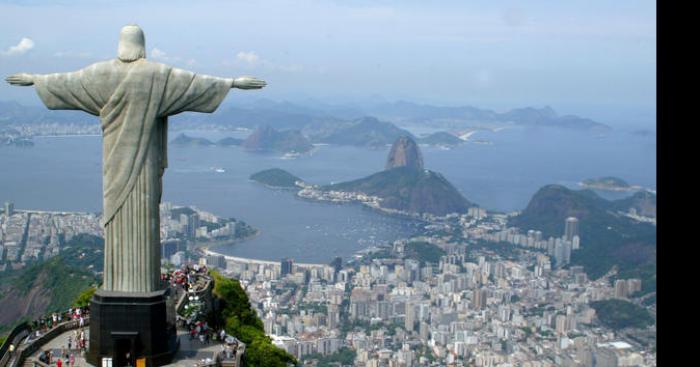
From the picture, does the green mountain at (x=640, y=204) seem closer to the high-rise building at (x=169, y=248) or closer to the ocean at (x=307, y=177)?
the ocean at (x=307, y=177)

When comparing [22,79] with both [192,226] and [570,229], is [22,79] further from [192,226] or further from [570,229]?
[570,229]

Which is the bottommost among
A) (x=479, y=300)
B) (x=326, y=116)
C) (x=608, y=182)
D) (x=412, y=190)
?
(x=479, y=300)

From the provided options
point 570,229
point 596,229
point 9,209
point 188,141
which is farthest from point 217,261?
point 188,141

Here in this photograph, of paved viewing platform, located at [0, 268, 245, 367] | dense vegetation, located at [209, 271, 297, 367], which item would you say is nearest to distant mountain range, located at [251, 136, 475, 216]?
dense vegetation, located at [209, 271, 297, 367]

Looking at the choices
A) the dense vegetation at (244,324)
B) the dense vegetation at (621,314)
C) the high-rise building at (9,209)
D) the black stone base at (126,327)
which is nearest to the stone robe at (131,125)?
the black stone base at (126,327)

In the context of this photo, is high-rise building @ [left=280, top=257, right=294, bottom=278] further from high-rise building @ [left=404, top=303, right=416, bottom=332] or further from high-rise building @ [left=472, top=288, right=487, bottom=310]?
high-rise building @ [left=472, top=288, right=487, bottom=310]
